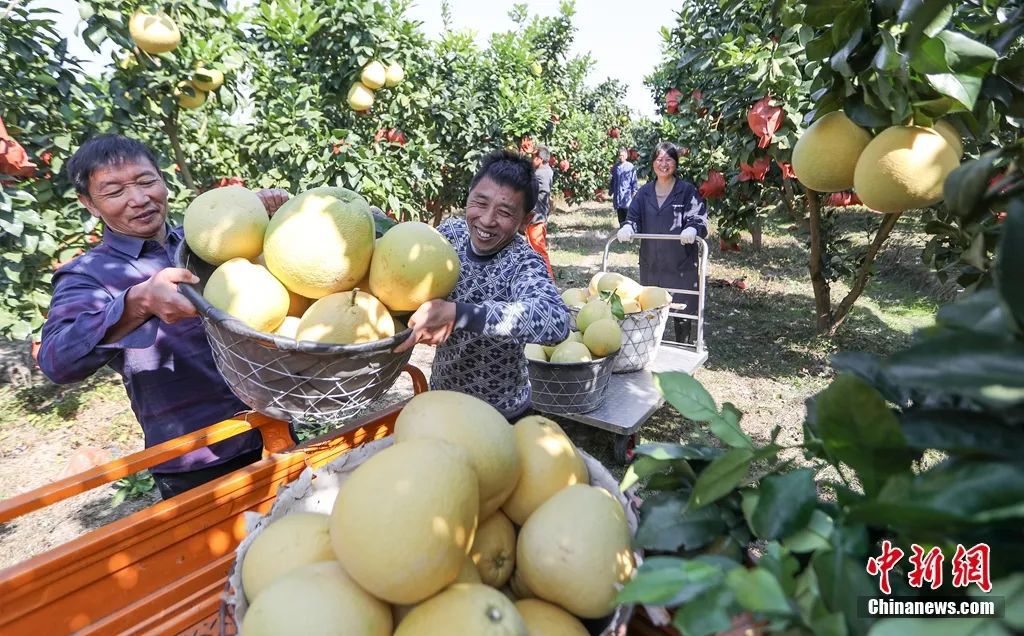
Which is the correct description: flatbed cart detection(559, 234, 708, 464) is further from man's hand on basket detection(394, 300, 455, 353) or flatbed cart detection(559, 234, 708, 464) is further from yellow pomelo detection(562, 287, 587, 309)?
man's hand on basket detection(394, 300, 455, 353)

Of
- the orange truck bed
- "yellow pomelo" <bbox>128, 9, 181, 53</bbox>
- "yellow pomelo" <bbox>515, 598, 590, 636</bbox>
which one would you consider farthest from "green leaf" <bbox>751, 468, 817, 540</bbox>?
"yellow pomelo" <bbox>128, 9, 181, 53</bbox>

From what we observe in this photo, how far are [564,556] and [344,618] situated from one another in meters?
0.36

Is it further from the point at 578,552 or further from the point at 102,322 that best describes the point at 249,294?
the point at 578,552

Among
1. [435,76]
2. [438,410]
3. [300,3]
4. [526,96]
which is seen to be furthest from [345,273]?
[526,96]

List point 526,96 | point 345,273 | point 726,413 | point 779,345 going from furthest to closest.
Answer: point 526,96 → point 779,345 → point 345,273 → point 726,413

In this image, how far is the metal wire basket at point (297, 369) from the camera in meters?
1.04

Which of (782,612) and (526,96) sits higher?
(526,96)

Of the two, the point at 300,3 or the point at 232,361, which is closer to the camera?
the point at 232,361

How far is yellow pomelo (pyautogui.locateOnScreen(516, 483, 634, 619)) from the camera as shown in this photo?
88 cm

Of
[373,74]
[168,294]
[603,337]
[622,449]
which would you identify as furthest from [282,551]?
[373,74]

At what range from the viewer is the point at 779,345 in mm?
5910

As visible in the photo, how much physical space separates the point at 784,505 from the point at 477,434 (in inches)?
20.8

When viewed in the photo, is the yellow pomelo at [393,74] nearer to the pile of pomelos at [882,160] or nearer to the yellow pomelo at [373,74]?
the yellow pomelo at [373,74]

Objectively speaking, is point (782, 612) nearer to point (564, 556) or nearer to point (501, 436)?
point (564, 556)
